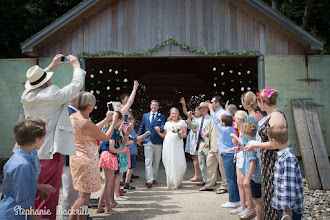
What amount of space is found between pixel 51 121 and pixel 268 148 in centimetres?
245

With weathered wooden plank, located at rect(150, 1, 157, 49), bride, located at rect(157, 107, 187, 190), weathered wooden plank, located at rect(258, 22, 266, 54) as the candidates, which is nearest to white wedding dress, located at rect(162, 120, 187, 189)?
bride, located at rect(157, 107, 187, 190)

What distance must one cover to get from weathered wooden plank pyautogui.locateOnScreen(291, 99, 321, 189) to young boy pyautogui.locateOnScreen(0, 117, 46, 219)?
253 inches

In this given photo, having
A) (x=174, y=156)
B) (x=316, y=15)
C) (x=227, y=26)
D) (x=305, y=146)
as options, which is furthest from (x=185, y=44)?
(x=316, y=15)

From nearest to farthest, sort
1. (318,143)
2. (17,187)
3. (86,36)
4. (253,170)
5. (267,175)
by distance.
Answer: (17,187), (267,175), (253,170), (318,143), (86,36)

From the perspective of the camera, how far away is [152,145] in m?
8.09

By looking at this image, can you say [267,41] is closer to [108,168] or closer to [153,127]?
[153,127]

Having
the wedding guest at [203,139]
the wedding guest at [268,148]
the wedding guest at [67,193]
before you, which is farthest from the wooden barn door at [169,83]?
the wedding guest at [268,148]

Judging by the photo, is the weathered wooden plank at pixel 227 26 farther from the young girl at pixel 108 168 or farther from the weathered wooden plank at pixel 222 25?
the young girl at pixel 108 168

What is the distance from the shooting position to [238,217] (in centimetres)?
525

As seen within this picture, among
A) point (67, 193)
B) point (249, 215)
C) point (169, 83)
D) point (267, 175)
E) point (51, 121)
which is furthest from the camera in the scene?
point (169, 83)

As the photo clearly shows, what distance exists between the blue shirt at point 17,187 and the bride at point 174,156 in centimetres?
495

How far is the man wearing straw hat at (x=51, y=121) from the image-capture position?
141 inches

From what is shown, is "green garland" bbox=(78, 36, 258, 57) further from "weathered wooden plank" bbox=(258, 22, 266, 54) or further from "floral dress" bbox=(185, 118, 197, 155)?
"floral dress" bbox=(185, 118, 197, 155)

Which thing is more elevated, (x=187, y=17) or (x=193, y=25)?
(x=187, y=17)
